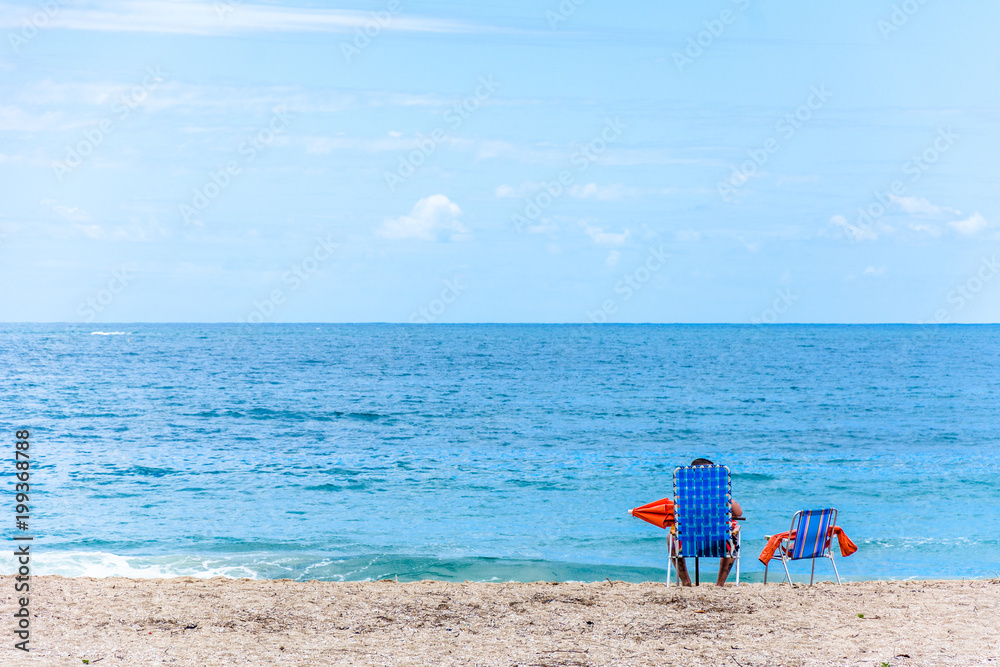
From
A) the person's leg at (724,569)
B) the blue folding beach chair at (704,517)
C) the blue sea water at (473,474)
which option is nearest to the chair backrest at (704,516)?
the blue folding beach chair at (704,517)

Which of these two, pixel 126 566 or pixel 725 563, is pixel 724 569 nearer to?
pixel 725 563

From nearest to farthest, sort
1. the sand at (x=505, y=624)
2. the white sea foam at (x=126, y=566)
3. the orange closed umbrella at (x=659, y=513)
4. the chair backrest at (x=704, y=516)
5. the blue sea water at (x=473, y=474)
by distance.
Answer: the sand at (x=505, y=624)
the chair backrest at (x=704, y=516)
the orange closed umbrella at (x=659, y=513)
the white sea foam at (x=126, y=566)
the blue sea water at (x=473, y=474)

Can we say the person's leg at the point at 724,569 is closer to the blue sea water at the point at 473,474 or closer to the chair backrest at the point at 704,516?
the chair backrest at the point at 704,516

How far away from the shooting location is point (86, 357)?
71125 mm

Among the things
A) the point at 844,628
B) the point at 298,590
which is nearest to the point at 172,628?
the point at 298,590

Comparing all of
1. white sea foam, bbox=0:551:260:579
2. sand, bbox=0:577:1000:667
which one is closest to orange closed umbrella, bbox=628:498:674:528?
sand, bbox=0:577:1000:667

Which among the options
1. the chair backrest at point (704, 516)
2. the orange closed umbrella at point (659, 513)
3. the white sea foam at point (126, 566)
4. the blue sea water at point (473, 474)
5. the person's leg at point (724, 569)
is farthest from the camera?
the blue sea water at point (473, 474)

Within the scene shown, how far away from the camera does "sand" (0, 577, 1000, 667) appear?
5.78 m

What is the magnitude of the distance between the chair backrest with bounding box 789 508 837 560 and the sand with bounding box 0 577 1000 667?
1.55ft

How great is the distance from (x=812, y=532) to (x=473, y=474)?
9.83m

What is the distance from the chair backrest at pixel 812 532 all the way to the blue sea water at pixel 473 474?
2.12m

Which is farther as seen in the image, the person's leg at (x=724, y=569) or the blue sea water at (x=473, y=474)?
the blue sea water at (x=473, y=474)

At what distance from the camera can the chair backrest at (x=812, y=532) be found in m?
8.22

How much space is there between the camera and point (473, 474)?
57.0 ft
